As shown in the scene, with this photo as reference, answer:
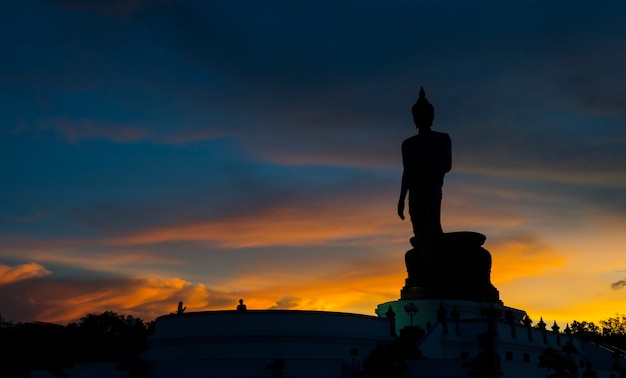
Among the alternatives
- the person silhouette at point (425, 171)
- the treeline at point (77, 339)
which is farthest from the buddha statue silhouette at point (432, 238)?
the treeline at point (77, 339)

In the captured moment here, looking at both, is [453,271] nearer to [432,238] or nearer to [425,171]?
[432,238]

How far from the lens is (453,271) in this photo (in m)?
50.9

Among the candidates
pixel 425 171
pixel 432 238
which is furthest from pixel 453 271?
pixel 425 171

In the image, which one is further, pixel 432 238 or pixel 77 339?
pixel 77 339

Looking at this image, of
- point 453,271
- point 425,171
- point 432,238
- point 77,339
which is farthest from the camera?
point 77,339

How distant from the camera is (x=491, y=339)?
32688mm

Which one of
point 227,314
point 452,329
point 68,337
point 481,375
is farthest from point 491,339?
point 68,337

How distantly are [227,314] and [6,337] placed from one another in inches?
1828

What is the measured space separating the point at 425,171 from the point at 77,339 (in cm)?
4022

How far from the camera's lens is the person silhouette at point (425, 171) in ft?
174

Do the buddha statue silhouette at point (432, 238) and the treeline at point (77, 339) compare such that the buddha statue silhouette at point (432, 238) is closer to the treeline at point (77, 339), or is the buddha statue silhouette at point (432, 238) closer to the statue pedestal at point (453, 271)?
the statue pedestal at point (453, 271)

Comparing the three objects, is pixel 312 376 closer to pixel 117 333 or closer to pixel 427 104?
pixel 427 104

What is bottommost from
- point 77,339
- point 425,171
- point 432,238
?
point 77,339

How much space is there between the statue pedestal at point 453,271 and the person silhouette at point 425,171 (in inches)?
41.9
